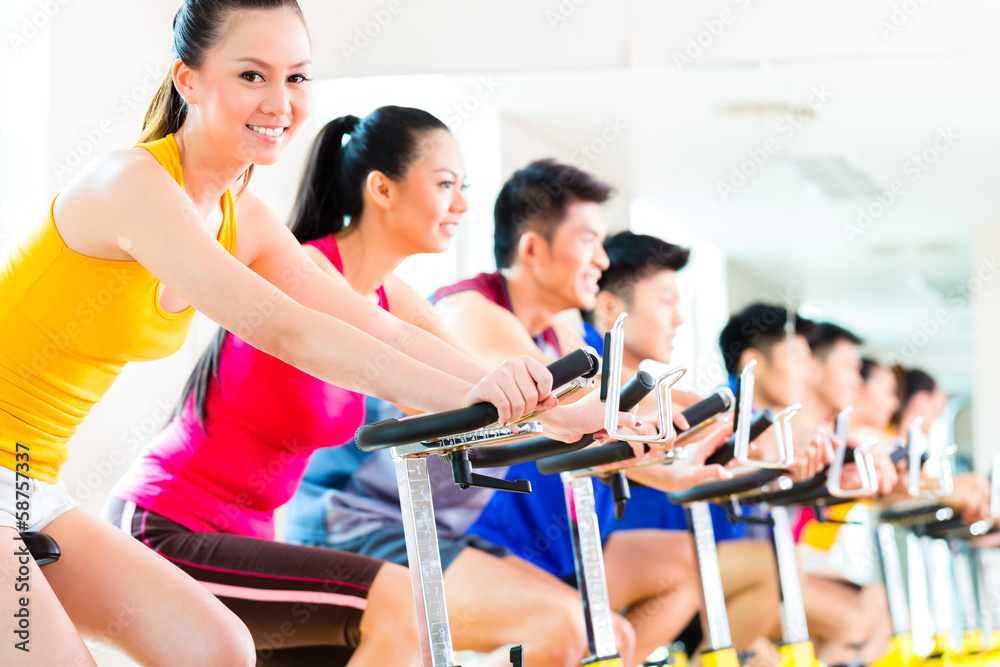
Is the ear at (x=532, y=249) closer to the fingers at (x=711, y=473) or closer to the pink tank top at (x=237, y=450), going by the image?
the fingers at (x=711, y=473)

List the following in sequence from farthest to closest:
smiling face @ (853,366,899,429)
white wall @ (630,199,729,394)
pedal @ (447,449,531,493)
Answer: smiling face @ (853,366,899,429), white wall @ (630,199,729,394), pedal @ (447,449,531,493)

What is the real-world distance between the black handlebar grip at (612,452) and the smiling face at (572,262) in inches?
37.5

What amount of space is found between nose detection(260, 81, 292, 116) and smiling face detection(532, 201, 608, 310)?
1.37 m

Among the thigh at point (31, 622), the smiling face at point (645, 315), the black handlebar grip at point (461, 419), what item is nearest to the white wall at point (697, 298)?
the smiling face at point (645, 315)

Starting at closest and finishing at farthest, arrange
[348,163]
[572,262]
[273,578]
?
[273,578] → [348,163] → [572,262]

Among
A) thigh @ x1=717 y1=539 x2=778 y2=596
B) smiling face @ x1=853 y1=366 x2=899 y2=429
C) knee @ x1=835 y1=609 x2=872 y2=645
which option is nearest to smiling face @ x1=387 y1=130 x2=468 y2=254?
thigh @ x1=717 y1=539 x2=778 y2=596

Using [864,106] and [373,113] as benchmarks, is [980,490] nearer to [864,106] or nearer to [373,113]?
[864,106]

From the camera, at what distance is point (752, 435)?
6.90 feet

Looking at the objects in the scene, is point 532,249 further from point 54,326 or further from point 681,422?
point 54,326

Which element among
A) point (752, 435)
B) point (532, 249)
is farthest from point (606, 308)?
point (752, 435)

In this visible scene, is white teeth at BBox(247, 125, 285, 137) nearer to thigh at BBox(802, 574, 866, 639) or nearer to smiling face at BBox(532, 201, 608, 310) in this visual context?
smiling face at BBox(532, 201, 608, 310)

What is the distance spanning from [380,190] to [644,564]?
1.39 m

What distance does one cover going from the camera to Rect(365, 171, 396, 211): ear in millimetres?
2193

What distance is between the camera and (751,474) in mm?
2289
